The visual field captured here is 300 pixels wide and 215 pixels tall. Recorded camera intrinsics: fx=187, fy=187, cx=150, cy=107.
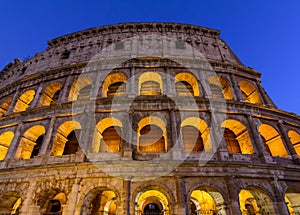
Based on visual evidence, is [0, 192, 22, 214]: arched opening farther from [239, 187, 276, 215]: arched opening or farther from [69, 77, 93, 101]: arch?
[239, 187, 276, 215]: arched opening

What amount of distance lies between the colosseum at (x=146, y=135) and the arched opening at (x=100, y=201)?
0.20ft

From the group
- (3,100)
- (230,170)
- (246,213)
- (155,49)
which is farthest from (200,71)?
(3,100)

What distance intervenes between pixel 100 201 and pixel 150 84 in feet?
30.1

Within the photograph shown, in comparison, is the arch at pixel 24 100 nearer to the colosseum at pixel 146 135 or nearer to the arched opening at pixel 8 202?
the colosseum at pixel 146 135

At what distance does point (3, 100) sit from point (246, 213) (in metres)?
21.1

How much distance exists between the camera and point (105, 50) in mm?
16859

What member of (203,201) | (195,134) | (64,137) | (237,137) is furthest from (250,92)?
(64,137)

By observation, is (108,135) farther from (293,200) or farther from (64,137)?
(293,200)

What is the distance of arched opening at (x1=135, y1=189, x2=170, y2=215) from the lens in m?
10.7

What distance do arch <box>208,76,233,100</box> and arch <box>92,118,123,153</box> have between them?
26.3ft

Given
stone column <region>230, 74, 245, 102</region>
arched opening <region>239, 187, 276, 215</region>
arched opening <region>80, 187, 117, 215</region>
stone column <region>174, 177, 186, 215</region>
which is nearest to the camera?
stone column <region>174, 177, 186, 215</region>

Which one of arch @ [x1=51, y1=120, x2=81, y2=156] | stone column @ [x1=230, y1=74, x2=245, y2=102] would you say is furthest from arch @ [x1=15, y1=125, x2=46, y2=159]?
stone column @ [x1=230, y1=74, x2=245, y2=102]

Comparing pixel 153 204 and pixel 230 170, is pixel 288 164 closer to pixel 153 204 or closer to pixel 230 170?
pixel 230 170

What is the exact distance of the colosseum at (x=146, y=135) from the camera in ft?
32.2
